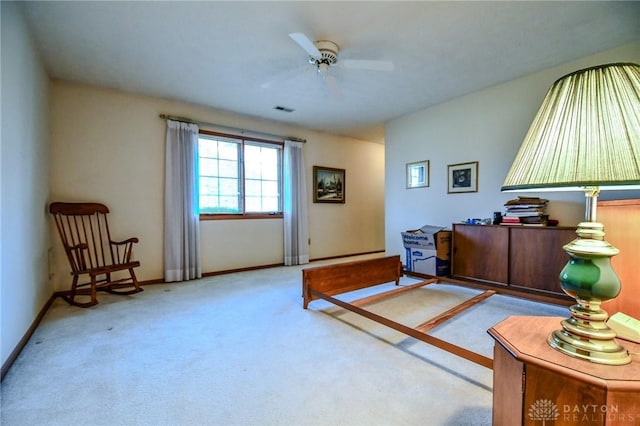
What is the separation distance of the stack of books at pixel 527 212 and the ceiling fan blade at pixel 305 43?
2703 millimetres

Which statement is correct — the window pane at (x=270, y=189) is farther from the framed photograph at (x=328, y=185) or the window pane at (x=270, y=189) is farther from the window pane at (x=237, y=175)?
the framed photograph at (x=328, y=185)

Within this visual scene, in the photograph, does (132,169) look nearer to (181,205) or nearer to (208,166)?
(181,205)

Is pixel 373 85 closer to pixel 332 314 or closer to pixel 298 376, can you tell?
pixel 332 314

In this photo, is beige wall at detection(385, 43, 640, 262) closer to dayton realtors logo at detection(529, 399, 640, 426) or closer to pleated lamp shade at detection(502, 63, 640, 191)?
pleated lamp shade at detection(502, 63, 640, 191)

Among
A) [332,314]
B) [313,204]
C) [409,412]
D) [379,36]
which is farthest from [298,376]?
[313,204]

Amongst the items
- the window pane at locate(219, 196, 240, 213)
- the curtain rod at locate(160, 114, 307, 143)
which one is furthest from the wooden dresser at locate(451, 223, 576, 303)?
the window pane at locate(219, 196, 240, 213)

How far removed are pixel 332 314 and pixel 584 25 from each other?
332cm

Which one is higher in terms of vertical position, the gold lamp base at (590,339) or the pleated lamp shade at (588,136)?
the pleated lamp shade at (588,136)


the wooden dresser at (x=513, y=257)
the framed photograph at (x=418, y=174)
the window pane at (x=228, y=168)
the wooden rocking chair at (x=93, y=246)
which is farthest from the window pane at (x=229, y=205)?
the wooden dresser at (x=513, y=257)

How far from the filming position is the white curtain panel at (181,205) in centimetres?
388

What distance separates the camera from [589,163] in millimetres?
664

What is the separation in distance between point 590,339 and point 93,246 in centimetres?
435

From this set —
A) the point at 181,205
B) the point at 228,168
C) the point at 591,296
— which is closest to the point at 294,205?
the point at 228,168

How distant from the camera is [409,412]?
4.44 feet
